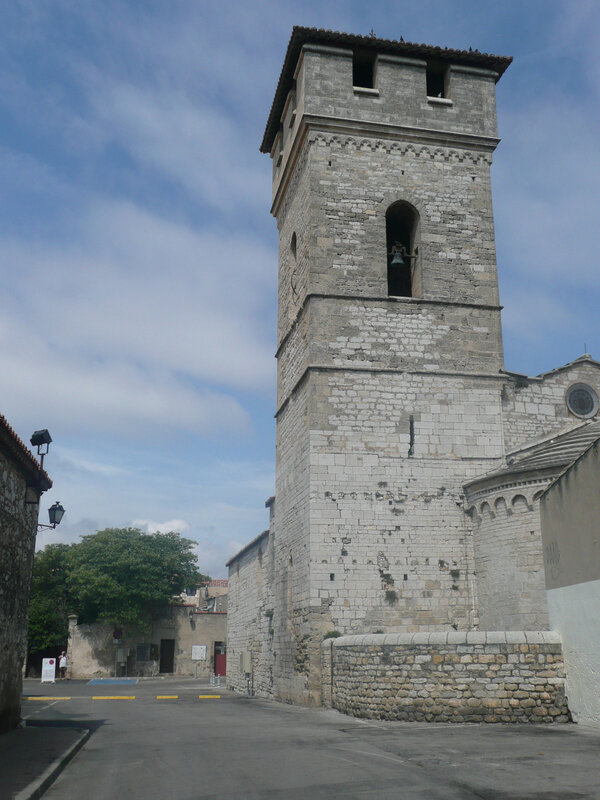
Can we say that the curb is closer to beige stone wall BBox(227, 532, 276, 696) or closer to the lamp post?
the lamp post

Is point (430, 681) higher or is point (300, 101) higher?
point (300, 101)

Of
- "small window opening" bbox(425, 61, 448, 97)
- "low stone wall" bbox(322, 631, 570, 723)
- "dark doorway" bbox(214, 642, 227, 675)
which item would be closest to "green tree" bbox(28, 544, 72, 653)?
"dark doorway" bbox(214, 642, 227, 675)

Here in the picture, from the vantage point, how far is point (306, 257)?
58.7 feet

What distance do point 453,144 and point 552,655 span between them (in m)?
12.6

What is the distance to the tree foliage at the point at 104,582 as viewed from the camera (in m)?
35.7

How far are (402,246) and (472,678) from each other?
10.3m

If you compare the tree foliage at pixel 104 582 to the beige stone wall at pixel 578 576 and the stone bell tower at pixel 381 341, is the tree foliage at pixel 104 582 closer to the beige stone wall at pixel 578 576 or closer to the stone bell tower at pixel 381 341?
the stone bell tower at pixel 381 341

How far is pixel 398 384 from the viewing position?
1688 centimetres

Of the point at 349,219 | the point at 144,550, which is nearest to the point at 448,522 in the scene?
the point at 349,219

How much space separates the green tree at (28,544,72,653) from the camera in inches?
1444

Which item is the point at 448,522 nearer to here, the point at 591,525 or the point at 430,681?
the point at 430,681

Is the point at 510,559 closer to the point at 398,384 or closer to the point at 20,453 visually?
the point at 398,384

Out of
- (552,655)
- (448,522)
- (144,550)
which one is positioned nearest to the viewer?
(552,655)

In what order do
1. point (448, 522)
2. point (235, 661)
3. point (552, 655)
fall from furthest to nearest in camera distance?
1. point (235, 661)
2. point (448, 522)
3. point (552, 655)
